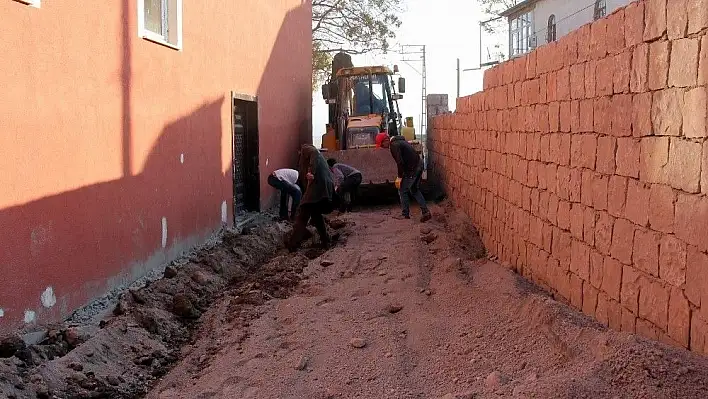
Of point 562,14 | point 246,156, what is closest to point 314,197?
point 246,156

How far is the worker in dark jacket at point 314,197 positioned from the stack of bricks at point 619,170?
280 centimetres

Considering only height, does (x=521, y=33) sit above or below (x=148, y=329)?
above

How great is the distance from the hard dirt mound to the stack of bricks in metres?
2.70

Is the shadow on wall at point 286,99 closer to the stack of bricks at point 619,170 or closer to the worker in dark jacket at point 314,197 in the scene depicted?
the worker in dark jacket at point 314,197

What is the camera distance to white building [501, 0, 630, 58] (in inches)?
1172

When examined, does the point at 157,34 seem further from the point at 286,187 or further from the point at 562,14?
the point at 562,14

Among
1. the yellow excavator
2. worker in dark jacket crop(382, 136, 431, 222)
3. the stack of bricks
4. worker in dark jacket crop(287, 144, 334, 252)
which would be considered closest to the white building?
the yellow excavator

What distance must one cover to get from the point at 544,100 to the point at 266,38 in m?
8.20

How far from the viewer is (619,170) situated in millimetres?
4379

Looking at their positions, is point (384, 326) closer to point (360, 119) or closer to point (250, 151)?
point (250, 151)

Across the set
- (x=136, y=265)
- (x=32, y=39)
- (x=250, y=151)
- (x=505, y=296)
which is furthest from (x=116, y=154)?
(x=250, y=151)

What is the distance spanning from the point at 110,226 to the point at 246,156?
5.75m

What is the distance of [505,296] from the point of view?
5730 mm

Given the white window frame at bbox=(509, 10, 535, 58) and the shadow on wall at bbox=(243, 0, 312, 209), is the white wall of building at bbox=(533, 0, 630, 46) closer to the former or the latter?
the white window frame at bbox=(509, 10, 535, 58)
